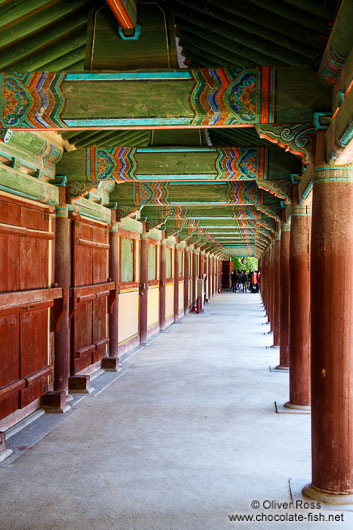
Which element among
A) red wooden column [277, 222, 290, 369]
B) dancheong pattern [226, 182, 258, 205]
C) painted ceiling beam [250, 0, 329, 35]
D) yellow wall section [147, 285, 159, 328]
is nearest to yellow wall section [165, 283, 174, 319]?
yellow wall section [147, 285, 159, 328]

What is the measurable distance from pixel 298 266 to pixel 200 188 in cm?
281

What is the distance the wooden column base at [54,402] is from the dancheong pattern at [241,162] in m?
3.92

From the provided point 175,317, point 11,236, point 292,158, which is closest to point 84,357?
point 11,236

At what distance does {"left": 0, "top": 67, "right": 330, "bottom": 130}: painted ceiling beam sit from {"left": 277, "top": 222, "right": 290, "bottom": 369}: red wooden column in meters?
5.60

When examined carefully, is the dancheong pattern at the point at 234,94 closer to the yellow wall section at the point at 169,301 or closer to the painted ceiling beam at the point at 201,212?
the painted ceiling beam at the point at 201,212

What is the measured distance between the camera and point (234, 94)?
14.7 ft

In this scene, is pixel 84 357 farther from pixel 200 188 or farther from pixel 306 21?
pixel 306 21

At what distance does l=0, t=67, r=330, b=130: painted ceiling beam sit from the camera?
449 centimetres

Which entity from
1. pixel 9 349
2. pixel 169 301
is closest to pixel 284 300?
pixel 9 349

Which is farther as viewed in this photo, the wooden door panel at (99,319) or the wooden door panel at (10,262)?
the wooden door panel at (99,319)

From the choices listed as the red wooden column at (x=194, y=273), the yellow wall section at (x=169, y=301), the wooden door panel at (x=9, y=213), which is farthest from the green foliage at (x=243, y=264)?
the wooden door panel at (x=9, y=213)

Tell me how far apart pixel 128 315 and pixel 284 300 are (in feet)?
14.5

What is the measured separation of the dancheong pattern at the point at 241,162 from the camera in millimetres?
7348

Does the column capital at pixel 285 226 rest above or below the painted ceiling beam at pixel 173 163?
below
